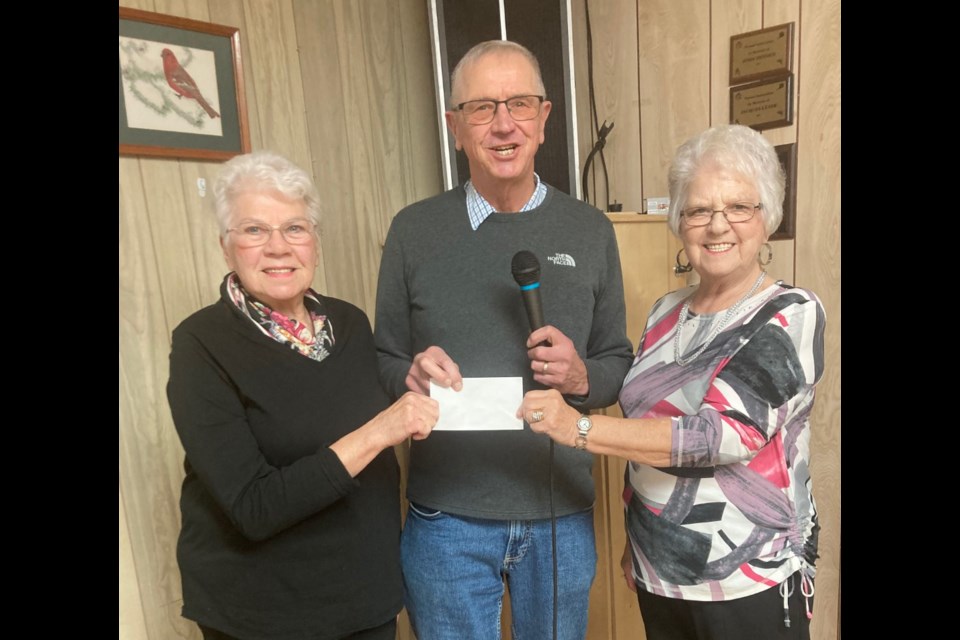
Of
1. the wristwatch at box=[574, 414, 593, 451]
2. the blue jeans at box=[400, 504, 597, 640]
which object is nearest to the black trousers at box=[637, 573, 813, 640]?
the blue jeans at box=[400, 504, 597, 640]

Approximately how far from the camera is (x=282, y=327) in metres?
1.09

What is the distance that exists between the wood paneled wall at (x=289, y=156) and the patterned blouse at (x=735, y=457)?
1160 mm

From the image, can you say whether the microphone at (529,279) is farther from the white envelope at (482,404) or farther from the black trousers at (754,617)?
the black trousers at (754,617)

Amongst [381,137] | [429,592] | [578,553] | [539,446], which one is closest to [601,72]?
[381,137]

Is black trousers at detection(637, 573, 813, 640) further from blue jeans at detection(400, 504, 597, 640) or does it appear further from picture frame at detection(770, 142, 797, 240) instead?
picture frame at detection(770, 142, 797, 240)

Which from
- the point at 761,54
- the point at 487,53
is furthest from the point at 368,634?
the point at 761,54

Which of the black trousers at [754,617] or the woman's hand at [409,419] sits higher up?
the woman's hand at [409,419]

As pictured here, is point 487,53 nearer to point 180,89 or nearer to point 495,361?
point 495,361

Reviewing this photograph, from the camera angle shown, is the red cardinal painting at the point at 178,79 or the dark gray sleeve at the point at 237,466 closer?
the dark gray sleeve at the point at 237,466

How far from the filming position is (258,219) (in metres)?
1.06

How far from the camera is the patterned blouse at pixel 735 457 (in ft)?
3.17

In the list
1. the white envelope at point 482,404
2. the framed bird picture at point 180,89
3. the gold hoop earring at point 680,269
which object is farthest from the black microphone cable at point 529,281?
the framed bird picture at point 180,89

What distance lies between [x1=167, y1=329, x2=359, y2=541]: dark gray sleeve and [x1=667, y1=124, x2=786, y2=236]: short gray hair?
0.84 metres

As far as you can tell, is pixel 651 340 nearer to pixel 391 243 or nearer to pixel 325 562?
pixel 391 243
